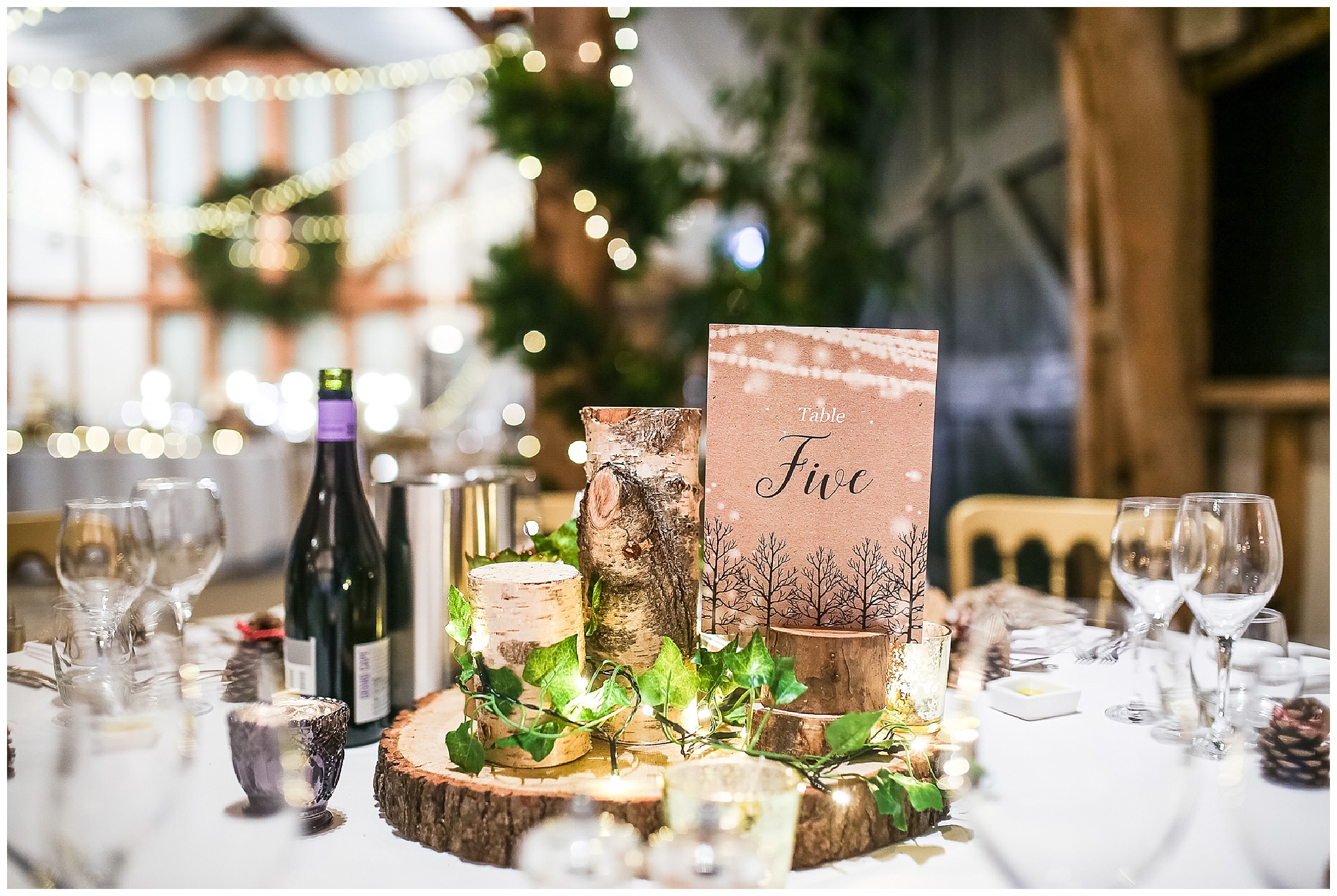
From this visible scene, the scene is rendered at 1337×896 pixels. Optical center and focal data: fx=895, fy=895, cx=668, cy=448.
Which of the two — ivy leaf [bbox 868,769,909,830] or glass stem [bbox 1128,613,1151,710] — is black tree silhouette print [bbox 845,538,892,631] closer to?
ivy leaf [bbox 868,769,909,830]

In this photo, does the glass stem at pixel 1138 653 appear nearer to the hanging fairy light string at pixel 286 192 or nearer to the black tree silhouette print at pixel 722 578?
the black tree silhouette print at pixel 722 578

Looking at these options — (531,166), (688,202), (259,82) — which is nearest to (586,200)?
(531,166)

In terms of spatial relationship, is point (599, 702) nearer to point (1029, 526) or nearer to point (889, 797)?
point (889, 797)

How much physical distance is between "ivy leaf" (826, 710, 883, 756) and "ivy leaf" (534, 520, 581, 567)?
272 mm

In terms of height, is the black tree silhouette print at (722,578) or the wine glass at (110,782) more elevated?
the black tree silhouette print at (722,578)

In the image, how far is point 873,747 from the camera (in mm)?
625

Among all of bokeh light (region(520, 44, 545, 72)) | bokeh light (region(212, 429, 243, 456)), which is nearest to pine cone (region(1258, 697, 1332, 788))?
bokeh light (region(520, 44, 545, 72))

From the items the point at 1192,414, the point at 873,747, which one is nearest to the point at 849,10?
the point at 1192,414

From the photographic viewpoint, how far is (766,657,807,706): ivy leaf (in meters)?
0.58

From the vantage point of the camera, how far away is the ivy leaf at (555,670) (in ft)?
1.95

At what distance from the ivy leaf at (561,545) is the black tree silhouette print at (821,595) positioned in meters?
0.20

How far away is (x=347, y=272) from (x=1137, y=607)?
25.0 ft

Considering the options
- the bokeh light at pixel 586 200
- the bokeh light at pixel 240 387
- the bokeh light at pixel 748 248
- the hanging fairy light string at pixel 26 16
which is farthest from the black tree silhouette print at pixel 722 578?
the hanging fairy light string at pixel 26 16

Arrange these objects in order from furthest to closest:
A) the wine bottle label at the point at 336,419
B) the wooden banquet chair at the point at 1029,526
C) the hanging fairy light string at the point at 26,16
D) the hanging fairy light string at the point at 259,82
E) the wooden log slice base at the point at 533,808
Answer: the hanging fairy light string at the point at 259,82 < the hanging fairy light string at the point at 26,16 < the wooden banquet chair at the point at 1029,526 < the wine bottle label at the point at 336,419 < the wooden log slice base at the point at 533,808
